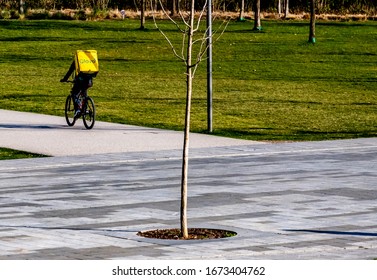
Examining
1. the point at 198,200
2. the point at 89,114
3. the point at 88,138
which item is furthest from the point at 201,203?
the point at 89,114

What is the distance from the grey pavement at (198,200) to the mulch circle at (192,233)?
155mm

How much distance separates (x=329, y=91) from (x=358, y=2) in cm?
5450

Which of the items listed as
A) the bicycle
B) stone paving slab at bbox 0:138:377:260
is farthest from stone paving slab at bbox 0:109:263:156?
stone paving slab at bbox 0:138:377:260

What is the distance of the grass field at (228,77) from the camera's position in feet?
97.3

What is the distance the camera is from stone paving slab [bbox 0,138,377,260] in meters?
11.7

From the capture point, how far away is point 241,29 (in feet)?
231

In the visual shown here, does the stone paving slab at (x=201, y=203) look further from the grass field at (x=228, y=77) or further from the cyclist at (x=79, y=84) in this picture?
the grass field at (x=228, y=77)

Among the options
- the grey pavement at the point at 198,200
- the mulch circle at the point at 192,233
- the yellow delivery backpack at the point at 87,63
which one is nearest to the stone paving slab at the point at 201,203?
the grey pavement at the point at 198,200

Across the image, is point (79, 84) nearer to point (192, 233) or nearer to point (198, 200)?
point (198, 200)

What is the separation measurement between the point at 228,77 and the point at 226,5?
4680cm

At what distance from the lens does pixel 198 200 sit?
15586mm

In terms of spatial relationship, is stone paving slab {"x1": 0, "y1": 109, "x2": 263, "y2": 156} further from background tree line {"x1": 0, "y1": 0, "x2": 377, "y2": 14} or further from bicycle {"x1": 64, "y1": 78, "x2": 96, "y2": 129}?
background tree line {"x1": 0, "y1": 0, "x2": 377, "y2": 14}
